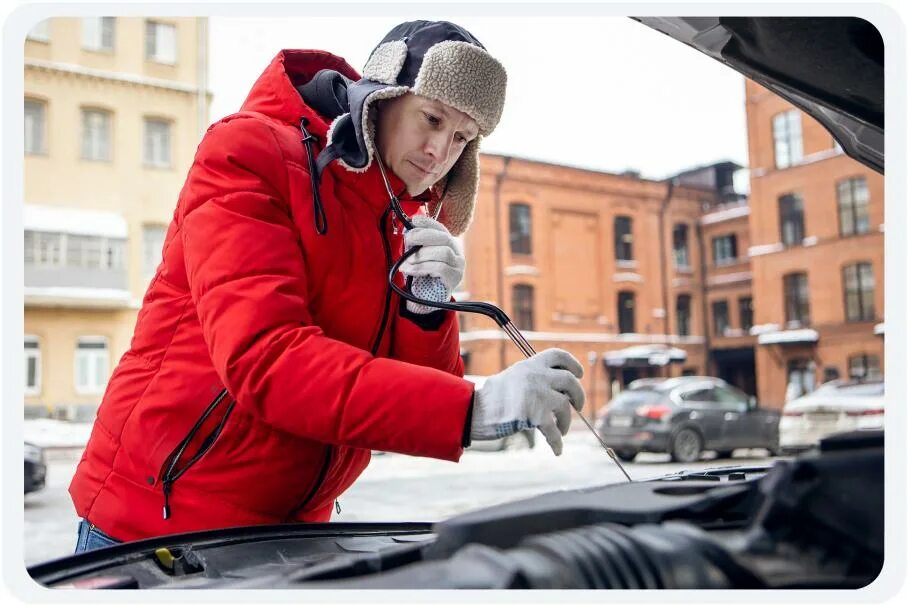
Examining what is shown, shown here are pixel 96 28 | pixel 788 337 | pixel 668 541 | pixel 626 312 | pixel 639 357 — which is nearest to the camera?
pixel 668 541

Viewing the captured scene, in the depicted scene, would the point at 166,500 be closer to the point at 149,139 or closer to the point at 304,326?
the point at 304,326

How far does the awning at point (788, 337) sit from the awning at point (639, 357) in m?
2.21

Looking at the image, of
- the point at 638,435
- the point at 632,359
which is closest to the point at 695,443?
the point at 638,435

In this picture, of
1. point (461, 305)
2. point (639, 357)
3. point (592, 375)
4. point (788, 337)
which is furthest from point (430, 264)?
point (639, 357)

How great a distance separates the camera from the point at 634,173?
70.6 feet

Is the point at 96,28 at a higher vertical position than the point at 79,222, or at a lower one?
lower

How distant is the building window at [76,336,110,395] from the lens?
40.7 ft

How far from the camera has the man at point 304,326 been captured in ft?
3.31

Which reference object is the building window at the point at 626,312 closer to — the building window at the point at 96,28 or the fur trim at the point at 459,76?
the building window at the point at 96,28

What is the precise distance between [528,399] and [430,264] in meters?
0.34

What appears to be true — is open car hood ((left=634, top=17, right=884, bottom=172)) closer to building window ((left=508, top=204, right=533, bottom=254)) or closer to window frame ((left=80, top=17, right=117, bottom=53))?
window frame ((left=80, top=17, right=117, bottom=53))

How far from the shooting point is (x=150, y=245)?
15.5 meters

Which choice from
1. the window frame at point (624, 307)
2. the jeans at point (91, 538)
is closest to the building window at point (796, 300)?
the window frame at point (624, 307)

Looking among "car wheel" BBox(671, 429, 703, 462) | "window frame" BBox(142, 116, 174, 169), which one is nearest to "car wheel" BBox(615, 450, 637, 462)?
"car wheel" BBox(671, 429, 703, 462)
